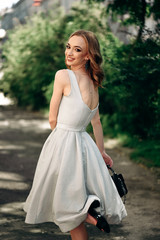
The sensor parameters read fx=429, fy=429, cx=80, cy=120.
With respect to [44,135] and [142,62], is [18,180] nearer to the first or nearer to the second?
[142,62]

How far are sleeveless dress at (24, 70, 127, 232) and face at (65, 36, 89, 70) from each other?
133mm

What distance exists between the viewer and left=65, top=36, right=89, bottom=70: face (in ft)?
11.0

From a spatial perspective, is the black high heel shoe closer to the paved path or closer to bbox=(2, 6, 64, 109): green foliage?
the paved path

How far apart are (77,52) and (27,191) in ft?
9.59

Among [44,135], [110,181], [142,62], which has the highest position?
[142,62]

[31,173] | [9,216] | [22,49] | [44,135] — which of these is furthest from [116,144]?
[22,49]

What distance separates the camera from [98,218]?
10.3 ft

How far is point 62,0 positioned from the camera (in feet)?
86.6

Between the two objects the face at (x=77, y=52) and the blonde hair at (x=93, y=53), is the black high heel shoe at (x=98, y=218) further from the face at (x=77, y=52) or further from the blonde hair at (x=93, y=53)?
the face at (x=77, y=52)

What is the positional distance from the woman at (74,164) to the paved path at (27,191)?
3.04 feet

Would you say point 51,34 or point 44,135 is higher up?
point 51,34

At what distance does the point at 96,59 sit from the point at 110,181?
962mm

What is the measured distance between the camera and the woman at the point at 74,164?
3.23 m

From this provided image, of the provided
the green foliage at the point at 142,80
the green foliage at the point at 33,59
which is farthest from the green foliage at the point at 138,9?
the green foliage at the point at 33,59
